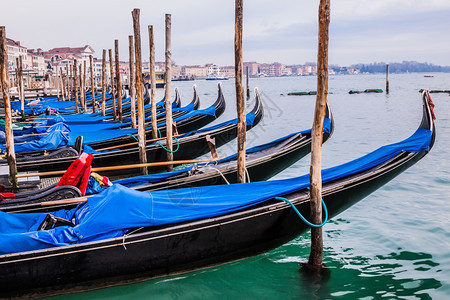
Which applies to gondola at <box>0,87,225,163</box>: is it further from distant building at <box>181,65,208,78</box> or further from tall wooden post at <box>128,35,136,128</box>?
distant building at <box>181,65,208,78</box>

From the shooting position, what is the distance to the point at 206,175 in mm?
5555

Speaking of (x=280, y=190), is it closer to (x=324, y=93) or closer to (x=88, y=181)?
(x=324, y=93)

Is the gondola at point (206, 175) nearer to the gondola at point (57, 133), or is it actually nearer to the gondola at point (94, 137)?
the gondola at point (94, 137)

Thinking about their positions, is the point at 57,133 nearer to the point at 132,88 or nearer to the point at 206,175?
the point at 132,88

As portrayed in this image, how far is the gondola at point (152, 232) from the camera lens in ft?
11.6

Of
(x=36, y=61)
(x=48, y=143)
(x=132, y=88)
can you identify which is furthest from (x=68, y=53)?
(x=48, y=143)

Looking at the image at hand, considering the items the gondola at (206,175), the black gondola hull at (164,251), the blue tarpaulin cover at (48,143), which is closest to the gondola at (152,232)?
the black gondola hull at (164,251)

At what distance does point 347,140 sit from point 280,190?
980cm

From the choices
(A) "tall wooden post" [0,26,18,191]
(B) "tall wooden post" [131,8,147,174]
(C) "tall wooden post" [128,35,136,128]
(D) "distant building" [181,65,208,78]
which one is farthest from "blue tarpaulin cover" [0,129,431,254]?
(D) "distant building" [181,65,208,78]

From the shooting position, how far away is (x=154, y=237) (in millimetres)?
3785

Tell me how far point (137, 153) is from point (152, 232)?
4.11 metres

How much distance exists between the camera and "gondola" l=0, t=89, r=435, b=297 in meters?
3.55

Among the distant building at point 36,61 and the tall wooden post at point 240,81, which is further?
the distant building at point 36,61

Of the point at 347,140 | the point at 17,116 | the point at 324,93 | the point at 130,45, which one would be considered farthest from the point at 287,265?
the point at 17,116
